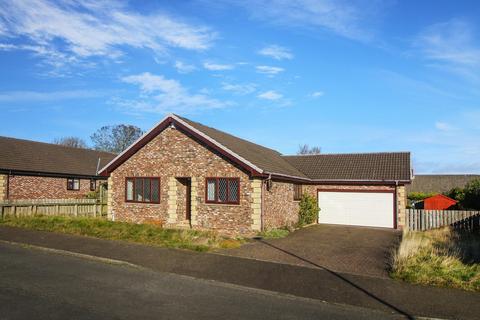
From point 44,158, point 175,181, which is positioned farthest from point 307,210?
point 44,158

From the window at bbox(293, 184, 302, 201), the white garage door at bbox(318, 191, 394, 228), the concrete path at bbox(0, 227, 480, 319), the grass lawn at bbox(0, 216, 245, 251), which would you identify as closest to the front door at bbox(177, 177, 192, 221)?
the grass lawn at bbox(0, 216, 245, 251)

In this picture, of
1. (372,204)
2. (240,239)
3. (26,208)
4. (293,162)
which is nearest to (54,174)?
(26,208)

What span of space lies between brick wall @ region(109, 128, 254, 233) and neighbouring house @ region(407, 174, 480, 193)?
4217 centimetres

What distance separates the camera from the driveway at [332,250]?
1191 centimetres

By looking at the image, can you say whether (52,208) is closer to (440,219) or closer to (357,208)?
(357,208)

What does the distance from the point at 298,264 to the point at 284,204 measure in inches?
358

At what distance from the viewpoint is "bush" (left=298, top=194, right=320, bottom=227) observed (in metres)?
23.3

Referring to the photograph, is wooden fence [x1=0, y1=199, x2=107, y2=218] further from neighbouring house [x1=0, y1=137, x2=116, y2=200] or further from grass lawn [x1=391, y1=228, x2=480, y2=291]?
grass lawn [x1=391, y1=228, x2=480, y2=291]

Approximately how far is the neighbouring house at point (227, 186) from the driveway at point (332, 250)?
232 centimetres

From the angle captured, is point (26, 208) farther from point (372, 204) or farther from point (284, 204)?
point (372, 204)

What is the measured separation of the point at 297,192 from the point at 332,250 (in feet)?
30.1

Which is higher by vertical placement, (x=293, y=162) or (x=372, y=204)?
(x=293, y=162)

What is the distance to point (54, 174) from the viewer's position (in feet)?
99.7

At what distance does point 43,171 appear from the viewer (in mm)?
29453
